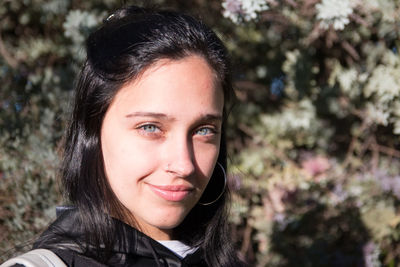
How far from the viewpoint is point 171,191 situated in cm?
116

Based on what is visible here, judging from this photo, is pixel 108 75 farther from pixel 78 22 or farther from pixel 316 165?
pixel 316 165

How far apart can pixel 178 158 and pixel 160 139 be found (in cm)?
6

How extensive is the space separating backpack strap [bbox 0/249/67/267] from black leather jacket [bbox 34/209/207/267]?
47mm

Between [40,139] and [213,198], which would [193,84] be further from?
[40,139]

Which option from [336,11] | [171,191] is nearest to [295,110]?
[336,11]

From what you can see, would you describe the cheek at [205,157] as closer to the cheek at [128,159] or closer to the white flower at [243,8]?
the cheek at [128,159]

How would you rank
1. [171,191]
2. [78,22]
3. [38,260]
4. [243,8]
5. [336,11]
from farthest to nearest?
1. [78,22]
2. [336,11]
3. [243,8]
4. [171,191]
5. [38,260]

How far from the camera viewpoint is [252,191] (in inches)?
100

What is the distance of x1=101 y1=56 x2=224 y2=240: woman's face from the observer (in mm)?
1133

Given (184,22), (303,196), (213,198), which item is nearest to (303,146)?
(303,196)

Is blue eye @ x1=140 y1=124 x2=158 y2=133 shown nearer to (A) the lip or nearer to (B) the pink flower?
(A) the lip

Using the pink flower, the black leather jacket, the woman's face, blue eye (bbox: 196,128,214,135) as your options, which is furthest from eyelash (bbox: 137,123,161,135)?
the pink flower

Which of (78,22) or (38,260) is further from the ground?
(78,22)

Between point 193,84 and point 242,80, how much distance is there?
1608mm
